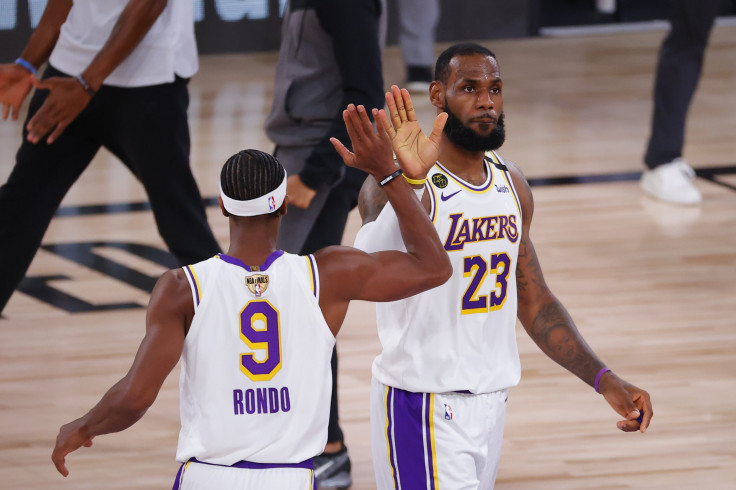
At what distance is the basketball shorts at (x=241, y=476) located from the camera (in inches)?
92.2

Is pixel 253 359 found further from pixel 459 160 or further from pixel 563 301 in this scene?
pixel 563 301

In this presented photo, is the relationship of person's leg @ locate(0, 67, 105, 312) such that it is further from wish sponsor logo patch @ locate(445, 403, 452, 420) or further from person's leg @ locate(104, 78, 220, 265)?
wish sponsor logo patch @ locate(445, 403, 452, 420)

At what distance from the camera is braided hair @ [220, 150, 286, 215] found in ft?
7.62

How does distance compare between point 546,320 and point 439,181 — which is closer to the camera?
point 439,181

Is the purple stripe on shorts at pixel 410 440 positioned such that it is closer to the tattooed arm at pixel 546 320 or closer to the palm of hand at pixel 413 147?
the tattooed arm at pixel 546 320

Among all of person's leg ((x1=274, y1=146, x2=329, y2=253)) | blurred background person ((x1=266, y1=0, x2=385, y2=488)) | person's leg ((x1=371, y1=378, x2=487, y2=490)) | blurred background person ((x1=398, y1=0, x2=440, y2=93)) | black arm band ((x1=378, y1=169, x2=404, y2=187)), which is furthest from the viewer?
blurred background person ((x1=398, y1=0, x2=440, y2=93))

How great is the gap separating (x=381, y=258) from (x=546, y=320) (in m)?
0.70

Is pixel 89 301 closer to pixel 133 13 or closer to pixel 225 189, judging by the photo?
pixel 133 13

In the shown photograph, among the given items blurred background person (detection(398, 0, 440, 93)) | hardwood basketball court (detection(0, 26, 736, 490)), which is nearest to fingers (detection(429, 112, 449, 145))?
hardwood basketball court (detection(0, 26, 736, 490))

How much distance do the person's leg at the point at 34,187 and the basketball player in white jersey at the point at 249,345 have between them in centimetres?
148

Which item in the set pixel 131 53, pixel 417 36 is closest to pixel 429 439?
pixel 131 53

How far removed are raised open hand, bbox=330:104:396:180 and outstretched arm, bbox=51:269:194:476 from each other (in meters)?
0.43

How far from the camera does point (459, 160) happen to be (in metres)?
2.81

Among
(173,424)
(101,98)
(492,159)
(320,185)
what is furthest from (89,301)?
(492,159)
